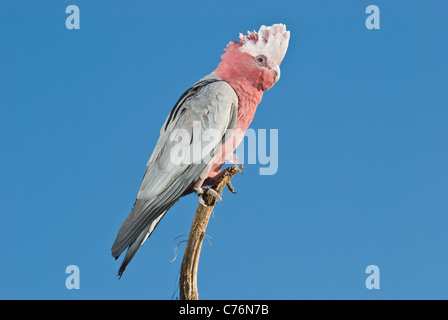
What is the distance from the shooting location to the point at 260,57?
529cm

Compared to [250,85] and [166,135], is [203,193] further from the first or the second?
[250,85]

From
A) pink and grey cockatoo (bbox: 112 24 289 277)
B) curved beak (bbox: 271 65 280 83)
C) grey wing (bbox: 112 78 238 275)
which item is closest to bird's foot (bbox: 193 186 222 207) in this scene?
pink and grey cockatoo (bbox: 112 24 289 277)

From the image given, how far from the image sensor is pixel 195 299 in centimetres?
502

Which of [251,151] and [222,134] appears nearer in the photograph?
[222,134]

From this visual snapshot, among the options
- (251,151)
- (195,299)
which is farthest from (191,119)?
(195,299)

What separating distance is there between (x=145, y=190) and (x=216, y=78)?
150 centimetres

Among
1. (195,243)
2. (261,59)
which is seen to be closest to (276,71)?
(261,59)

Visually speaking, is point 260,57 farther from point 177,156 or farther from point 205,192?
point 205,192

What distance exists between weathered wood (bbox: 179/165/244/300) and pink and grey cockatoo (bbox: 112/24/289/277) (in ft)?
0.49

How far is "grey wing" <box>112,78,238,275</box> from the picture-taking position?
477 cm

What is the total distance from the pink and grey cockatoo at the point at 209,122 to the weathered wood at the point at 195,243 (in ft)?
0.49

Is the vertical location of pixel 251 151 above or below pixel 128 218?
above

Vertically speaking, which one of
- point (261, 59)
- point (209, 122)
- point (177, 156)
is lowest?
point (177, 156)

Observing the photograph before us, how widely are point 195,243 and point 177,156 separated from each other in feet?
3.13
